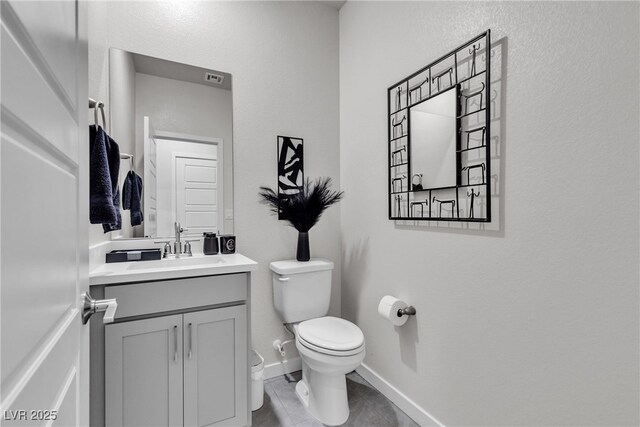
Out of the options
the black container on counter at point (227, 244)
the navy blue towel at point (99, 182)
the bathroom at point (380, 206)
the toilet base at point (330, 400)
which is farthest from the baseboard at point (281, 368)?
the navy blue towel at point (99, 182)

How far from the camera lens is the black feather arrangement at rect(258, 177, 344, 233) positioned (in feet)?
6.58

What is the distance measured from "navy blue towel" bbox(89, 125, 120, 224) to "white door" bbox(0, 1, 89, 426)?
47 cm

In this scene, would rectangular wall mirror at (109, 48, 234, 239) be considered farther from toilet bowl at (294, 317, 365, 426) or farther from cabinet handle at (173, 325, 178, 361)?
toilet bowl at (294, 317, 365, 426)

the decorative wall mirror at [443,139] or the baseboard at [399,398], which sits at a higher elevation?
the decorative wall mirror at [443,139]

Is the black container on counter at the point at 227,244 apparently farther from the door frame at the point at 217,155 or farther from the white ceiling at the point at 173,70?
the white ceiling at the point at 173,70

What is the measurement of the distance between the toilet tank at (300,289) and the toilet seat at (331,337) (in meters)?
0.11

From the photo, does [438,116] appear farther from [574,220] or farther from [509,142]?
[574,220]

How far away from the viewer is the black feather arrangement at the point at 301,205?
2.01 metres

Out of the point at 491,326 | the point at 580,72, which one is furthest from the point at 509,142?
the point at 491,326

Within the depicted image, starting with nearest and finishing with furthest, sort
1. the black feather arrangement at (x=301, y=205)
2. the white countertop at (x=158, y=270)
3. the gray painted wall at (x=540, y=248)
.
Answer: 1. the gray painted wall at (x=540, y=248)
2. the white countertop at (x=158, y=270)
3. the black feather arrangement at (x=301, y=205)

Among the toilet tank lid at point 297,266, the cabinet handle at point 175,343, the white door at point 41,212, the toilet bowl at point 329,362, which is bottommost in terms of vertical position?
the toilet bowl at point 329,362

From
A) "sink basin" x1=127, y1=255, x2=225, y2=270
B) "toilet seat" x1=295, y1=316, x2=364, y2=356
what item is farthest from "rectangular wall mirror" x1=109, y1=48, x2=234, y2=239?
"toilet seat" x1=295, y1=316, x2=364, y2=356

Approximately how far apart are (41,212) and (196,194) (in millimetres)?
1566

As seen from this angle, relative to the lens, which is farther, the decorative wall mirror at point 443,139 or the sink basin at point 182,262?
the sink basin at point 182,262
